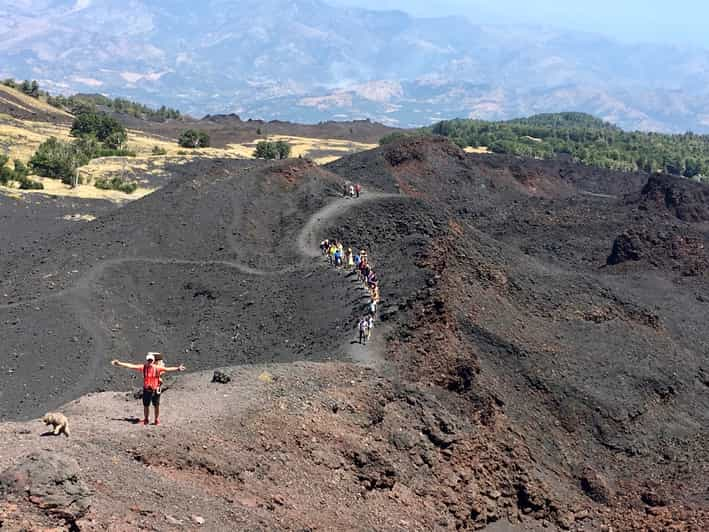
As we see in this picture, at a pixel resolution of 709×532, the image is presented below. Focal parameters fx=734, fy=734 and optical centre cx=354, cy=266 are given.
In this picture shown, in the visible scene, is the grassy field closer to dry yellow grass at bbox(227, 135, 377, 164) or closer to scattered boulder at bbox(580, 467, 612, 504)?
dry yellow grass at bbox(227, 135, 377, 164)

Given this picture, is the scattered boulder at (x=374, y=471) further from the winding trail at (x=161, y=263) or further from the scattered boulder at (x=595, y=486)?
the scattered boulder at (x=595, y=486)

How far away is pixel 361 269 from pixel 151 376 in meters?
15.7

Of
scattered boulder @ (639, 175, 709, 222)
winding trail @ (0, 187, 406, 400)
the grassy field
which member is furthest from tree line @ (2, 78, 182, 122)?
scattered boulder @ (639, 175, 709, 222)

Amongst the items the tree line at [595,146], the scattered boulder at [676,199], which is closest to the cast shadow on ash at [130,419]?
the scattered boulder at [676,199]

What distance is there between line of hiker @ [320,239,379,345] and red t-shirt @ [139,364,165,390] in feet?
32.7

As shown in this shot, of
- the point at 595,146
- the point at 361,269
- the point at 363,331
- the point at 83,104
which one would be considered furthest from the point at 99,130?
the point at 595,146

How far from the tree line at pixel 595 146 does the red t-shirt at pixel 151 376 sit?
3726 inches

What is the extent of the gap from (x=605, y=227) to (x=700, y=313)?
17.0 meters

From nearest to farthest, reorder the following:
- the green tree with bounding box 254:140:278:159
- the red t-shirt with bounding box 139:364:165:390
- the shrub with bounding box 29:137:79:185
A: the red t-shirt with bounding box 139:364:165:390 → the shrub with bounding box 29:137:79:185 → the green tree with bounding box 254:140:278:159

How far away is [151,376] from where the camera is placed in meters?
14.8

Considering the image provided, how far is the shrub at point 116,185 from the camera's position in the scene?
57.9 metres

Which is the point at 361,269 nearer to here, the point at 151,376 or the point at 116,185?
the point at 151,376

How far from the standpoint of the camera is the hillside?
45.9 ft

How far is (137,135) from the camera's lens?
307 feet
